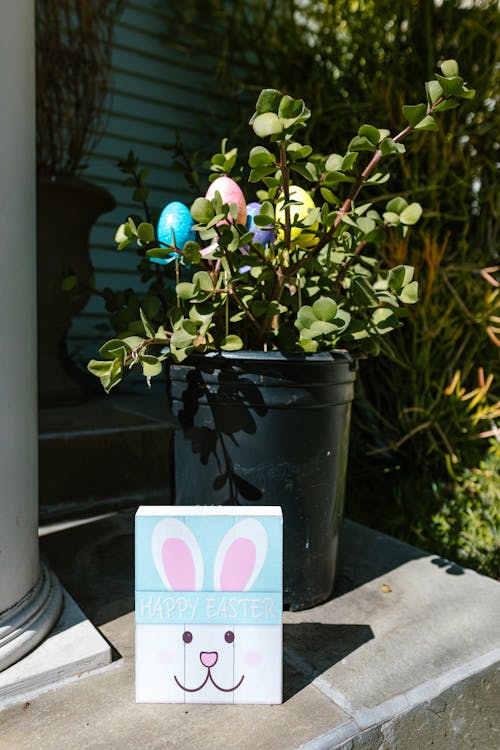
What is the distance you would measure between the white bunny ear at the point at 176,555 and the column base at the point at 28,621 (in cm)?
32

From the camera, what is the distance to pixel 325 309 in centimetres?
117

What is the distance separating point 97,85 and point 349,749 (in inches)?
107

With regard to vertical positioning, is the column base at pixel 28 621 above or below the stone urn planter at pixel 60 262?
below

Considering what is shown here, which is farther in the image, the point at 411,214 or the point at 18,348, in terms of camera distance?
the point at 411,214

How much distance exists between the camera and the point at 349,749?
0.94m

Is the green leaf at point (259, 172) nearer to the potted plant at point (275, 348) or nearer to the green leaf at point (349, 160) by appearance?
the potted plant at point (275, 348)

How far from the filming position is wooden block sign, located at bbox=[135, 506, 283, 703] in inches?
39.3

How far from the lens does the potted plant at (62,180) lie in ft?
7.60

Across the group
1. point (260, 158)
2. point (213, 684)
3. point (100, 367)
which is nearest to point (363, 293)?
point (260, 158)

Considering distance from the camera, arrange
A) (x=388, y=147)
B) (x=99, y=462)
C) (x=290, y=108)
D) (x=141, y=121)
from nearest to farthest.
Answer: (x=290, y=108) → (x=388, y=147) → (x=99, y=462) → (x=141, y=121)

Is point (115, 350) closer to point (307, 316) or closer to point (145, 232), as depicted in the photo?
point (145, 232)

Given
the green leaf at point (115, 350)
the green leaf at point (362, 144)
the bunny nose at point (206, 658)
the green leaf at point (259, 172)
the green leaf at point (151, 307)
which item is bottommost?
the bunny nose at point (206, 658)

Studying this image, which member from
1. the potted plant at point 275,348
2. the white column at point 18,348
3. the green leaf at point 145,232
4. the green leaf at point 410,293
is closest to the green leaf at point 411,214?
the potted plant at point 275,348

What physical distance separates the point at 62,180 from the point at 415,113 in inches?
63.2
